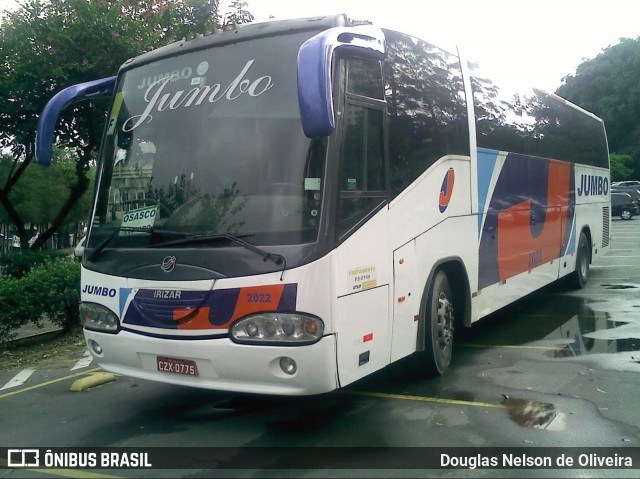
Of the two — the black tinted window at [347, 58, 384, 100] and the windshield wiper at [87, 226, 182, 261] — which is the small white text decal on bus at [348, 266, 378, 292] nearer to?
the black tinted window at [347, 58, 384, 100]

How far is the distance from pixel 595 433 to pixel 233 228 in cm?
318

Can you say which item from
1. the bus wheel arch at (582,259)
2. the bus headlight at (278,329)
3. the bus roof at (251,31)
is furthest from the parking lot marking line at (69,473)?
the bus wheel arch at (582,259)

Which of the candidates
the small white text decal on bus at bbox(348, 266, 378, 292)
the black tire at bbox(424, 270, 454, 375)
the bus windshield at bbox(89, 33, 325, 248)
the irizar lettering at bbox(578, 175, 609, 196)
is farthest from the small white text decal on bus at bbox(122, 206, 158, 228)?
the irizar lettering at bbox(578, 175, 609, 196)

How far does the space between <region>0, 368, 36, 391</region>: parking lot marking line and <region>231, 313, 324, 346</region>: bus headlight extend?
12.8 ft

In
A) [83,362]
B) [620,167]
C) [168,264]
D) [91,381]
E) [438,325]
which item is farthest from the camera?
[620,167]

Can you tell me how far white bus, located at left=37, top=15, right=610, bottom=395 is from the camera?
484 cm

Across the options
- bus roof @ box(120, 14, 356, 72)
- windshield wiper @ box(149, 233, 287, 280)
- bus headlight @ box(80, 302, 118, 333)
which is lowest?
bus headlight @ box(80, 302, 118, 333)

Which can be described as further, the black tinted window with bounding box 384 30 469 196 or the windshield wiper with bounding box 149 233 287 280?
the black tinted window with bounding box 384 30 469 196

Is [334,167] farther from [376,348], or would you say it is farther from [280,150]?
[376,348]

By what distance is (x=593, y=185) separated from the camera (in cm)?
1334

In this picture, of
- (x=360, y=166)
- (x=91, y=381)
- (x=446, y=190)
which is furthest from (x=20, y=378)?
(x=446, y=190)

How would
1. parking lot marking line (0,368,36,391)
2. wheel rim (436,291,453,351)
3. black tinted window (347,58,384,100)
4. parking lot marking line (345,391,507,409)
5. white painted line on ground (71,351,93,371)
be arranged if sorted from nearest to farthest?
black tinted window (347,58,384,100)
parking lot marking line (345,391,507,409)
wheel rim (436,291,453,351)
parking lot marking line (0,368,36,391)
white painted line on ground (71,351,93,371)

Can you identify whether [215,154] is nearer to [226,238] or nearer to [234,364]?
[226,238]

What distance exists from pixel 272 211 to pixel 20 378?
182 inches
